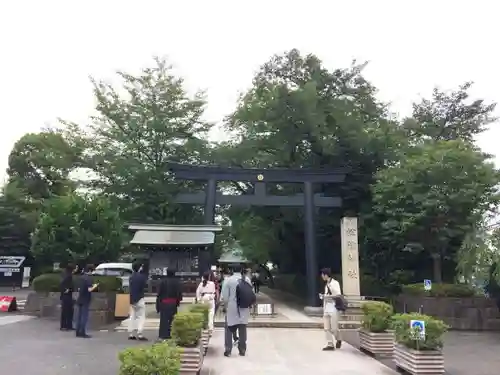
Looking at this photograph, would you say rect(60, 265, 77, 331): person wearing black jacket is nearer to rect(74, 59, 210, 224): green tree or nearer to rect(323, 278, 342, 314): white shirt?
rect(323, 278, 342, 314): white shirt

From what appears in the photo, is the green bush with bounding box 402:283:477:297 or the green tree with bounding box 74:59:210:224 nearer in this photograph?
the green bush with bounding box 402:283:477:297

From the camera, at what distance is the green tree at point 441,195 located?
58.7 feet

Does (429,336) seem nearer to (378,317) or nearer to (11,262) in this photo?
(378,317)

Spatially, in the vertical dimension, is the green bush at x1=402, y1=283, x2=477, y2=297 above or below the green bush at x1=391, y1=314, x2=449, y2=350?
above

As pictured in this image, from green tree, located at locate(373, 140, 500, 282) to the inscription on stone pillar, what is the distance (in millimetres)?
1691

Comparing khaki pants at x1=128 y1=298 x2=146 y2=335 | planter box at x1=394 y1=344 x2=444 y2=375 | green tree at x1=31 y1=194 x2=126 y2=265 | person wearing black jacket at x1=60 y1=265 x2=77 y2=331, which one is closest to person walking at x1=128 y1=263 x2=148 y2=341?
khaki pants at x1=128 y1=298 x2=146 y2=335

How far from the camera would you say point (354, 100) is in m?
25.1

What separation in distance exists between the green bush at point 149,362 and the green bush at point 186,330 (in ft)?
6.93

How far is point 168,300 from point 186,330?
3.55 m

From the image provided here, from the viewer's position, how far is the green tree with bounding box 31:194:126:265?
55.9 feet

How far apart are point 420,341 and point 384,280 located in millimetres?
15201

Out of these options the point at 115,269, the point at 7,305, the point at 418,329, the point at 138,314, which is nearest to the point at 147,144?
the point at 115,269

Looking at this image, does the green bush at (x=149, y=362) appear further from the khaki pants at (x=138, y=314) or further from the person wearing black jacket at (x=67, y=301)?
the person wearing black jacket at (x=67, y=301)

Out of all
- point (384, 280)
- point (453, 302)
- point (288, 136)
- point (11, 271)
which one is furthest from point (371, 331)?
point (11, 271)
